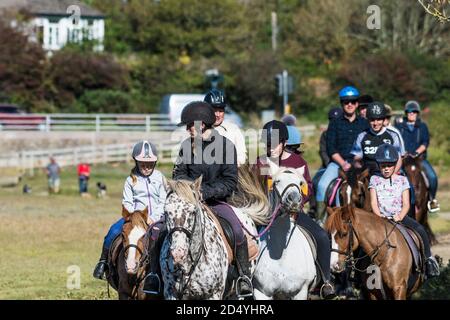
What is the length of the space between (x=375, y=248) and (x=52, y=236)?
15.6 m

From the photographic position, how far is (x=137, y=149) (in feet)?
42.4

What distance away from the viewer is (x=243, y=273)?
11.9 meters

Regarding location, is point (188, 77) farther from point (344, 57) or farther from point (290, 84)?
point (290, 84)

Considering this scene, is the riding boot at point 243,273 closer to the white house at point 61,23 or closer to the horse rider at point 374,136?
the horse rider at point 374,136

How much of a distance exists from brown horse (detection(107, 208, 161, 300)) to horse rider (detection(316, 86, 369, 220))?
603 cm

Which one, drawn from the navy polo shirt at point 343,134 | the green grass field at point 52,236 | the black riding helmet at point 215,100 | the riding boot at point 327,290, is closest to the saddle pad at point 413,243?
the riding boot at point 327,290

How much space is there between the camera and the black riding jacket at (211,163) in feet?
38.7

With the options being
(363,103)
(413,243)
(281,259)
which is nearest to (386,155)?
(413,243)

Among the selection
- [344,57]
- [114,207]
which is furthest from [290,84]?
[344,57]

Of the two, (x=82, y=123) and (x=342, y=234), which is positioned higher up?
(x=82, y=123)

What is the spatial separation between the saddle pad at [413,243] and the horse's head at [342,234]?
70 cm

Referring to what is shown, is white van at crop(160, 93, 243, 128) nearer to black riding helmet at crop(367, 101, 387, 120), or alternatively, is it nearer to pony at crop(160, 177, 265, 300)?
black riding helmet at crop(367, 101, 387, 120)

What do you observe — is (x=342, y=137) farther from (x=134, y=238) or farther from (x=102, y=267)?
(x=134, y=238)
